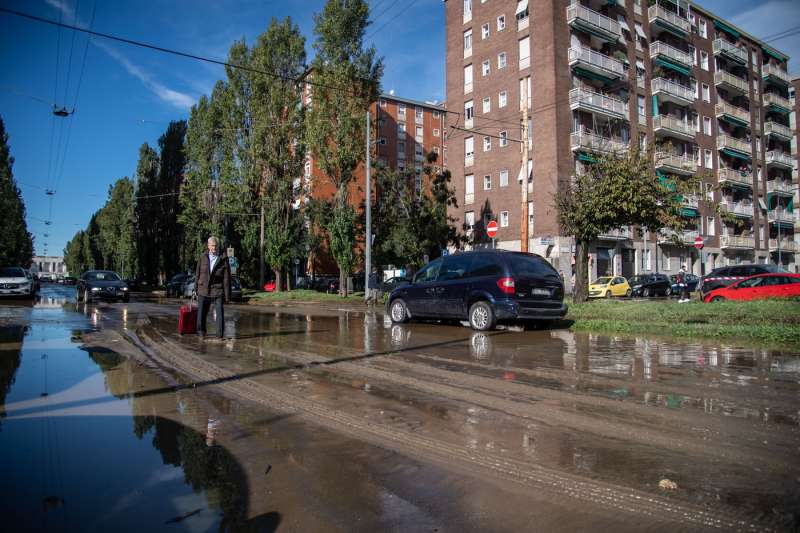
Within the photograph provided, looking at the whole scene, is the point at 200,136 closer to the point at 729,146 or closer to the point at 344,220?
the point at 344,220

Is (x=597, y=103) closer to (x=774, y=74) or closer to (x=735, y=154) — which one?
(x=735, y=154)

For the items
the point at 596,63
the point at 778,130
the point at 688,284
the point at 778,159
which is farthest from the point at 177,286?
the point at 778,130

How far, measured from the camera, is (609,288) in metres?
30.9

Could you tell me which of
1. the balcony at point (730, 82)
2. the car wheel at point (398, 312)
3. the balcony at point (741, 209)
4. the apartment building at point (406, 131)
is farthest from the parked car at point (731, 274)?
the apartment building at point (406, 131)

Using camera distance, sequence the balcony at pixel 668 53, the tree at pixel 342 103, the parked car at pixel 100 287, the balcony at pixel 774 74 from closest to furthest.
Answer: the parked car at pixel 100 287
the tree at pixel 342 103
the balcony at pixel 668 53
the balcony at pixel 774 74

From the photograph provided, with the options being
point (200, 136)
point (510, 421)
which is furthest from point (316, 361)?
point (200, 136)

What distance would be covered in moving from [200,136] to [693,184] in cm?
3729

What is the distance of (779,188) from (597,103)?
1294 inches

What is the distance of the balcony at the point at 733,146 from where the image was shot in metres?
48.6

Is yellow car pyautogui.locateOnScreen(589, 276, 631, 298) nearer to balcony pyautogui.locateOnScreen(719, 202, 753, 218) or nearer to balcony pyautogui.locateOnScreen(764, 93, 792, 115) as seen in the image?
balcony pyautogui.locateOnScreen(719, 202, 753, 218)

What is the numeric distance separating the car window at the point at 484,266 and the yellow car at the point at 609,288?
21929mm

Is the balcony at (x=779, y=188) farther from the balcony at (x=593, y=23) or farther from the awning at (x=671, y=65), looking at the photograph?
the balcony at (x=593, y=23)

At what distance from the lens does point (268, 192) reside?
3450 cm

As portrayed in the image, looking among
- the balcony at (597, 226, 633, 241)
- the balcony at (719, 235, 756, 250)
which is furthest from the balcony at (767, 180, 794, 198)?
the balcony at (597, 226, 633, 241)
